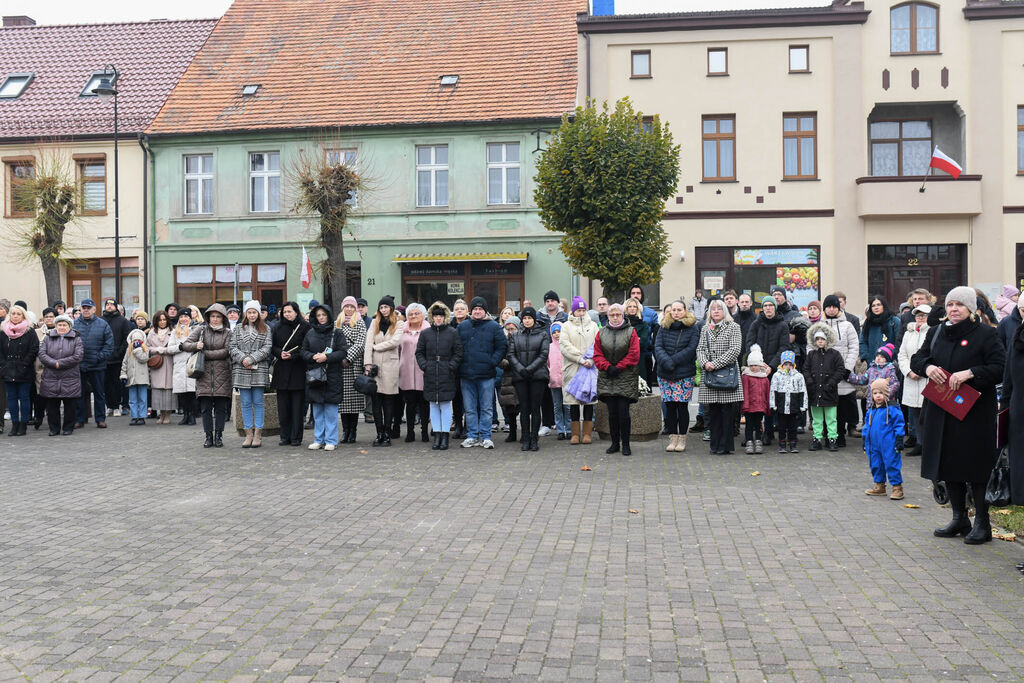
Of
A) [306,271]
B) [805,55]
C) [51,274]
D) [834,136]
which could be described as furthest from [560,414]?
[51,274]

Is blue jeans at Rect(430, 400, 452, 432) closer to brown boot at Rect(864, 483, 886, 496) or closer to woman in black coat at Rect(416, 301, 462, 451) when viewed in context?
woman in black coat at Rect(416, 301, 462, 451)

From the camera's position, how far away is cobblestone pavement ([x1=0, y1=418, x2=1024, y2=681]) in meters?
5.04

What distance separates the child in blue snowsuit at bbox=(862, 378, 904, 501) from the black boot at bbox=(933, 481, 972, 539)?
145 cm

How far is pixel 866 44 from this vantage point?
29.0 metres

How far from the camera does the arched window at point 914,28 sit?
28859mm

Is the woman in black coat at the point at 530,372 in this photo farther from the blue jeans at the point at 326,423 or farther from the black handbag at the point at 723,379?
the blue jeans at the point at 326,423

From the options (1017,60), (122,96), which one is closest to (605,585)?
(1017,60)

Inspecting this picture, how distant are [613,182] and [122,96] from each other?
1925 centimetres

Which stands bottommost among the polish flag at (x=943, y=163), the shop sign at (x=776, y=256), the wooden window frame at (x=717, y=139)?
the shop sign at (x=776, y=256)

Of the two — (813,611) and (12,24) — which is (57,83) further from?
(813,611)

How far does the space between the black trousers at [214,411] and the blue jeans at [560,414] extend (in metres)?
4.71

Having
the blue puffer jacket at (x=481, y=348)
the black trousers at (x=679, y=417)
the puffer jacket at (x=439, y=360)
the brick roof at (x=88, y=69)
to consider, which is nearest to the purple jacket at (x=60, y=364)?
the puffer jacket at (x=439, y=360)

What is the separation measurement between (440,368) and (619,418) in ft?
8.23

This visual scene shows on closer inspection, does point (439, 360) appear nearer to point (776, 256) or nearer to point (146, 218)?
point (776, 256)
